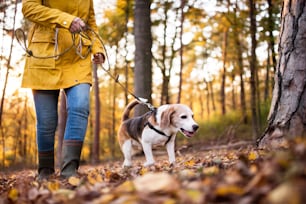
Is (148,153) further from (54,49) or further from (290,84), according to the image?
(290,84)

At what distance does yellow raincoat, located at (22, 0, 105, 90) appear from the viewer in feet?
12.5

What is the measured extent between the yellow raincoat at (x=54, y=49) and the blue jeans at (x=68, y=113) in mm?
92

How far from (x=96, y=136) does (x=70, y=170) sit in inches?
415

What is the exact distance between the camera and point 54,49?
398cm

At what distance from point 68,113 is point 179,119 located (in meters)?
1.88

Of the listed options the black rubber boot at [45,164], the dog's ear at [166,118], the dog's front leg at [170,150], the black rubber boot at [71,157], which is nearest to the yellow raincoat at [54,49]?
the black rubber boot at [71,157]

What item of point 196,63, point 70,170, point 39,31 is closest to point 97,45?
point 39,31

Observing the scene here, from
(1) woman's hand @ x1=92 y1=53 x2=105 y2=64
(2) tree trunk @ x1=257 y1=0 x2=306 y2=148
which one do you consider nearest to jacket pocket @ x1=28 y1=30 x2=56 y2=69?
(1) woman's hand @ x1=92 y1=53 x2=105 y2=64

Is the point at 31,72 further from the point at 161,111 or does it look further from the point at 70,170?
the point at 161,111

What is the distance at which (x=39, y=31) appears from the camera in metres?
3.99

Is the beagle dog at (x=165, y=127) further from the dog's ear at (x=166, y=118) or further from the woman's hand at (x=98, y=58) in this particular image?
the woman's hand at (x=98, y=58)

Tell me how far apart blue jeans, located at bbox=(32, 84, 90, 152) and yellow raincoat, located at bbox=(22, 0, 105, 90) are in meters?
0.09

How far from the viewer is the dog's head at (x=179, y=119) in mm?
5243

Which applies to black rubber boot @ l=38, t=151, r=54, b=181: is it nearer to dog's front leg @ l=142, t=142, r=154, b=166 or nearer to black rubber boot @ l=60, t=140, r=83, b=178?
black rubber boot @ l=60, t=140, r=83, b=178
